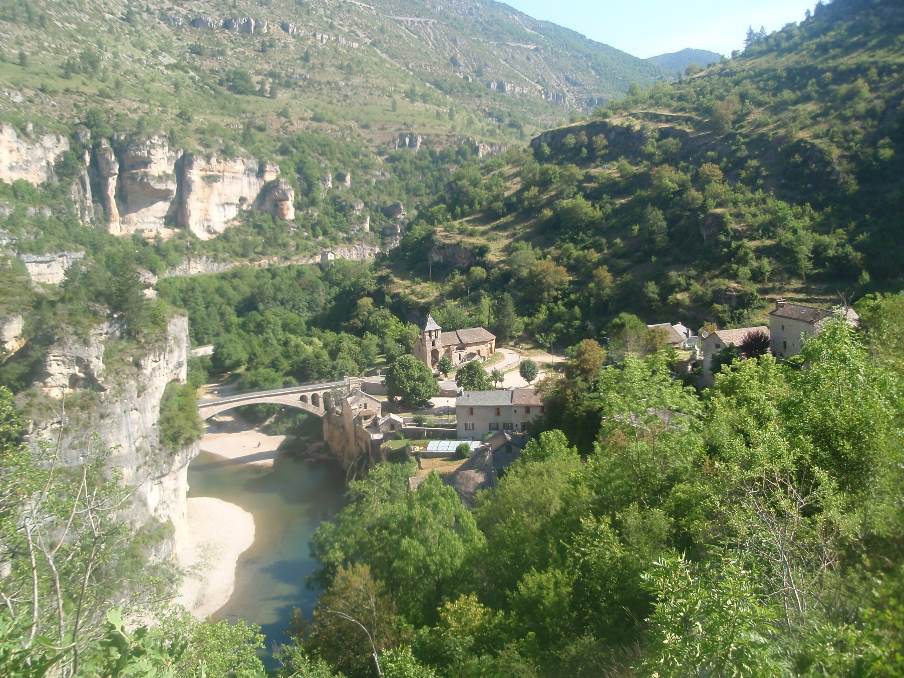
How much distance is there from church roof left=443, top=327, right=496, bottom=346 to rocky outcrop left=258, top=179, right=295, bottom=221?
48.8 metres

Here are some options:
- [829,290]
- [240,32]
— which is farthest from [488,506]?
[240,32]

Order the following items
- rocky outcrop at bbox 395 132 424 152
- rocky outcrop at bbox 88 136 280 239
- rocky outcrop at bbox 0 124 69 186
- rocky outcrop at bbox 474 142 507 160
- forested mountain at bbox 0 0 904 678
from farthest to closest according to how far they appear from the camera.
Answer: rocky outcrop at bbox 474 142 507 160, rocky outcrop at bbox 395 132 424 152, rocky outcrop at bbox 88 136 280 239, rocky outcrop at bbox 0 124 69 186, forested mountain at bbox 0 0 904 678

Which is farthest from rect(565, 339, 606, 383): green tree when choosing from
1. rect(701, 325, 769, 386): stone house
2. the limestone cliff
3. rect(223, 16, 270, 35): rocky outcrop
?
rect(223, 16, 270, 35): rocky outcrop

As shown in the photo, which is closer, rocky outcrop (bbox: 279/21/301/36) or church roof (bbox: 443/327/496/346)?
church roof (bbox: 443/327/496/346)

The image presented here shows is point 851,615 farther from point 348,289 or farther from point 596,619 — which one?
point 348,289

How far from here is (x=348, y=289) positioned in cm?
5756

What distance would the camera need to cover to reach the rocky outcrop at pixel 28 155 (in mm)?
55812

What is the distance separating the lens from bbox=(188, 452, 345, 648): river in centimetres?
2103

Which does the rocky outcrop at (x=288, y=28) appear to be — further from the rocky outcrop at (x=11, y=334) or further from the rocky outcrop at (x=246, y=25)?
the rocky outcrop at (x=11, y=334)

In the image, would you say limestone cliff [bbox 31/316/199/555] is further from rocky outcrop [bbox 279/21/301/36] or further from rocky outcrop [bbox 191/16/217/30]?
rocky outcrop [bbox 279/21/301/36]

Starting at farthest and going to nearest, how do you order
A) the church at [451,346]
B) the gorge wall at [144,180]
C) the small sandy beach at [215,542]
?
the gorge wall at [144,180]
the church at [451,346]
the small sandy beach at [215,542]

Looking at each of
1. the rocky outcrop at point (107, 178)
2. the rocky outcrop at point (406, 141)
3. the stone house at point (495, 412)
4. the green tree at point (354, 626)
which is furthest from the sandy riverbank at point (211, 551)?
the rocky outcrop at point (406, 141)

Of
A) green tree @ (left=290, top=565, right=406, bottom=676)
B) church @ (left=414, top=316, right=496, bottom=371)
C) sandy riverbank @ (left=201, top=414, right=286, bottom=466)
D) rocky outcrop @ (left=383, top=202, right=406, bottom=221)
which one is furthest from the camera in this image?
rocky outcrop @ (left=383, top=202, right=406, bottom=221)

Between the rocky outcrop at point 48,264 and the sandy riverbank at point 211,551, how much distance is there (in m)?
30.0
